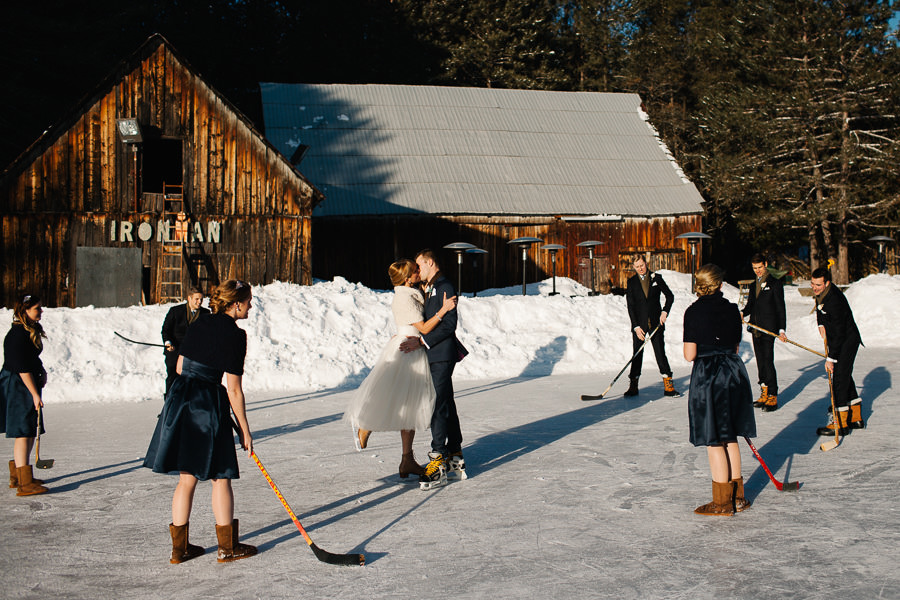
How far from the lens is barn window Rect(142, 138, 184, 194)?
85.1 feet

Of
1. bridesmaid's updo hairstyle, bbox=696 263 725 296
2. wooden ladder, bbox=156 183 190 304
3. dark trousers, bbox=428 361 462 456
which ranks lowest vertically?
dark trousers, bbox=428 361 462 456

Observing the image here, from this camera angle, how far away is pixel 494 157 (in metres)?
31.8

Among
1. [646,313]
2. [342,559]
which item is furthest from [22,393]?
[646,313]

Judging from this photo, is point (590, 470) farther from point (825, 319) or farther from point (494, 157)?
point (494, 157)

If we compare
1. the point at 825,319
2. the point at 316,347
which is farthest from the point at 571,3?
the point at 825,319

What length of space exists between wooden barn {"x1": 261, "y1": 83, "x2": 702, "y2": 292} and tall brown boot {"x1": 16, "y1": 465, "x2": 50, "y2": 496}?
70.6 ft

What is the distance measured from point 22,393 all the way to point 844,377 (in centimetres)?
859

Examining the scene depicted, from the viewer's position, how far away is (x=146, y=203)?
21156mm

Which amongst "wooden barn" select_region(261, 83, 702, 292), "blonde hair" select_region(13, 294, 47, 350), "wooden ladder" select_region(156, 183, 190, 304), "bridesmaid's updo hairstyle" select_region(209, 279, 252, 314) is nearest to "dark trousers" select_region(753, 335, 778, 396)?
"bridesmaid's updo hairstyle" select_region(209, 279, 252, 314)

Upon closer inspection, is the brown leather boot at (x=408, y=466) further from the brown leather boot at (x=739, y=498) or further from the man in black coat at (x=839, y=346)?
the man in black coat at (x=839, y=346)

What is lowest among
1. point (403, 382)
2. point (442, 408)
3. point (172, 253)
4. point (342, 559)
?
point (342, 559)

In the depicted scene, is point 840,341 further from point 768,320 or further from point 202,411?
point 202,411

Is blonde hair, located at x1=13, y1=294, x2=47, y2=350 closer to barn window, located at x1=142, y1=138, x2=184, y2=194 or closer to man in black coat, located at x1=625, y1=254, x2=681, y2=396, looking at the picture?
man in black coat, located at x1=625, y1=254, x2=681, y2=396

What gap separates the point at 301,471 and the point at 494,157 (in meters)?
25.1
